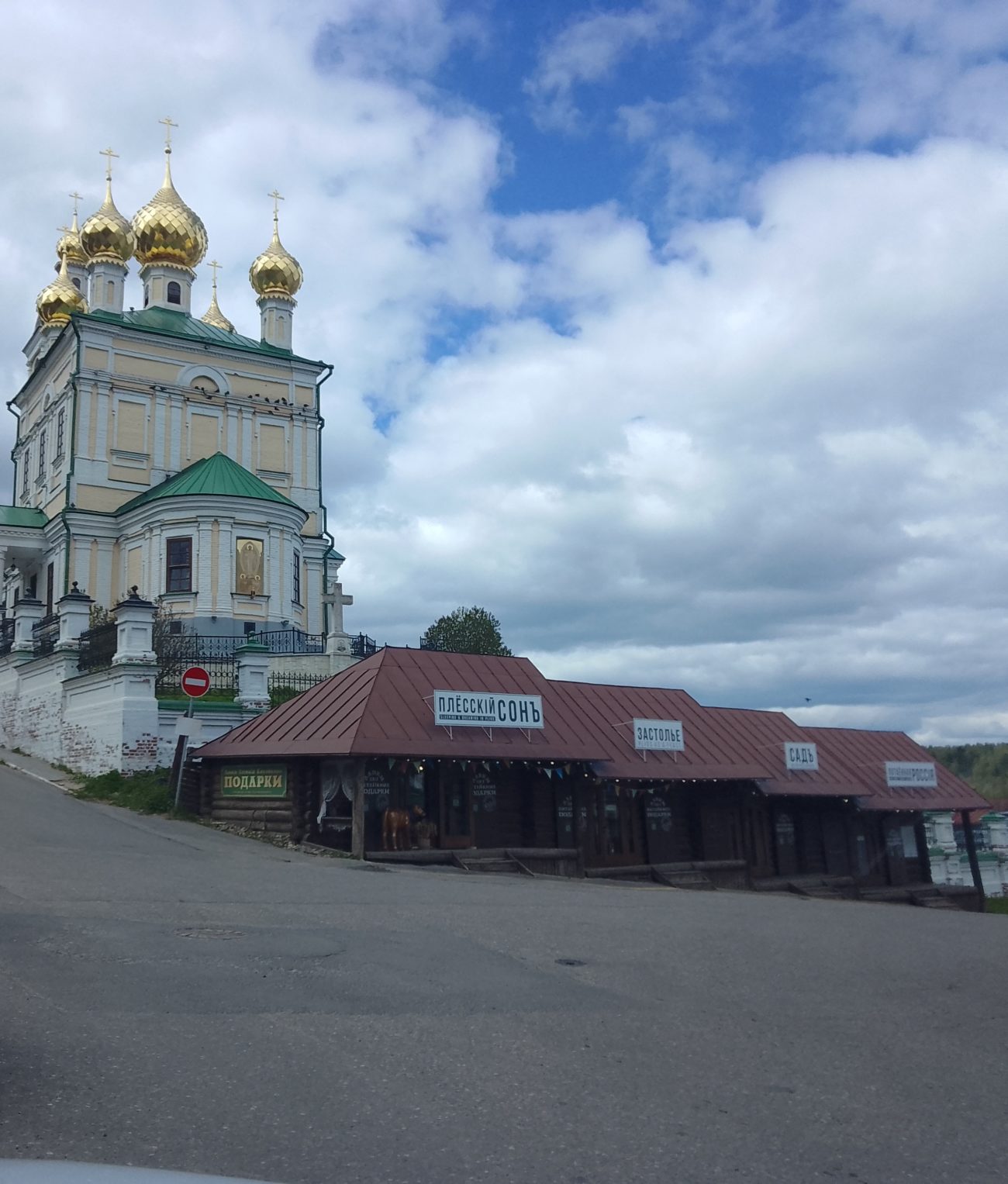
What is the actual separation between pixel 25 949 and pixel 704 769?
15268 millimetres

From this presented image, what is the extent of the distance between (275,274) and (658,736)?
30035 millimetres

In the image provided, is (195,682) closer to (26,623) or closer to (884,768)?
(26,623)

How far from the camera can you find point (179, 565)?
117 feet

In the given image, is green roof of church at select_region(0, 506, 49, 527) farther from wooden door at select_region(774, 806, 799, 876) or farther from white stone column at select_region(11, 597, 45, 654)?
wooden door at select_region(774, 806, 799, 876)

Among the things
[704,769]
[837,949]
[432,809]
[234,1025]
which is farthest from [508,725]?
[234,1025]

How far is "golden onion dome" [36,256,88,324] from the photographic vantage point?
4494 centimetres

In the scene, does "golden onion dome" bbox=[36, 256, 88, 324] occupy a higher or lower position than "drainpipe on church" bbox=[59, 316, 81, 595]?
higher

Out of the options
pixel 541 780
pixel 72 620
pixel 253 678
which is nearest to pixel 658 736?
pixel 541 780

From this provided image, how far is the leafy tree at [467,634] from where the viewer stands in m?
48.2

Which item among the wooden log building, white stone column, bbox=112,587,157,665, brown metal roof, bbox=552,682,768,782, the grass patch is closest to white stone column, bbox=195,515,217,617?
white stone column, bbox=112,587,157,665

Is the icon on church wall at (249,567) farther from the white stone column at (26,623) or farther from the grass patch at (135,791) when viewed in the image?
the grass patch at (135,791)

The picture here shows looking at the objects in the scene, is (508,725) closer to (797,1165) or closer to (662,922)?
(662,922)

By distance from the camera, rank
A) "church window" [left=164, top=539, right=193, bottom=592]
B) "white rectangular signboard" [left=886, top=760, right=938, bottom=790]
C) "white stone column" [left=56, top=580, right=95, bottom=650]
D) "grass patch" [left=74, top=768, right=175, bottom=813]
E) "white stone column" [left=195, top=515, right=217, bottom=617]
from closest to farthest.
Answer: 1. "grass patch" [left=74, top=768, right=175, bottom=813]
2. "white stone column" [left=56, top=580, right=95, bottom=650]
3. "white rectangular signboard" [left=886, top=760, right=938, bottom=790]
4. "white stone column" [left=195, top=515, right=217, bottom=617]
5. "church window" [left=164, top=539, right=193, bottom=592]

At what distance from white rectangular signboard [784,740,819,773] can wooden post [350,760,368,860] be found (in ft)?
35.6
